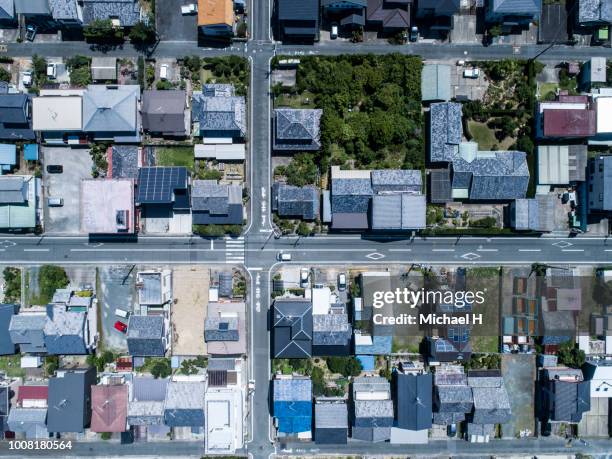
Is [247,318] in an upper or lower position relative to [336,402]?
upper

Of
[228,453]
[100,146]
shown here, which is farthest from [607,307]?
[100,146]

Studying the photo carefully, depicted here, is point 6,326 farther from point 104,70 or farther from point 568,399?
point 568,399

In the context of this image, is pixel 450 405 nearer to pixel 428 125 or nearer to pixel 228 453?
pixel 228 453

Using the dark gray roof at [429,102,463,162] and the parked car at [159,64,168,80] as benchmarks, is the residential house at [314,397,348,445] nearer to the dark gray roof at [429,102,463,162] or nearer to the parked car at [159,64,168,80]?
the dark gray roof at [429,102,463,162]

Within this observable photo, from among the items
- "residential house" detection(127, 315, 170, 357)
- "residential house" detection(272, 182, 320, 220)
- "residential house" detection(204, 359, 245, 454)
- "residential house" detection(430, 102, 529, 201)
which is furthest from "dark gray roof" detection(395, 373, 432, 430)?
"residential house" detection(127, 315, 170, 357)

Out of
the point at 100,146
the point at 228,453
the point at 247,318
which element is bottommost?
the point at 228,453

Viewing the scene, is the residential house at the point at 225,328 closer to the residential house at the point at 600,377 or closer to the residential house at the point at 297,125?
the residential house at the point at 297,125
